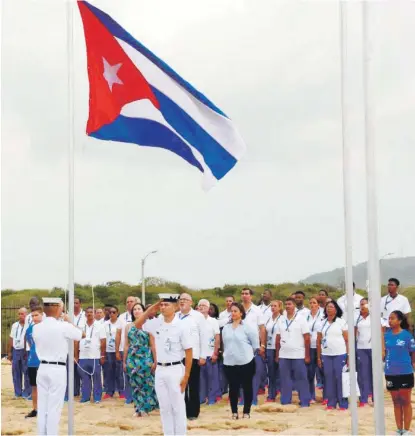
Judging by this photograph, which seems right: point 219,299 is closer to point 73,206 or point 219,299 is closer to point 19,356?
point 19,356

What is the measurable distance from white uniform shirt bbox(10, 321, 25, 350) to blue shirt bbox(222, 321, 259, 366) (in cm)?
458

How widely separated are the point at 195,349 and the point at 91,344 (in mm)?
3186

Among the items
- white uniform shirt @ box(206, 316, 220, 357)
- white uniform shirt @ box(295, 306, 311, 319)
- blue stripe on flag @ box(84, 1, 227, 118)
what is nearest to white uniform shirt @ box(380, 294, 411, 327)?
white uniform shirt @ box(295, 306, 311, 319)

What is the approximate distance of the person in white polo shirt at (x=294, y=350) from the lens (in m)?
12.4

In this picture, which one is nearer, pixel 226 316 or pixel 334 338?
pixel 334 338

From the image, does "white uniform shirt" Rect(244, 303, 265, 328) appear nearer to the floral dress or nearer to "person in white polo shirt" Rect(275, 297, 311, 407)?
"person in white polo shirt" Rect(275, 297, 311, 407)

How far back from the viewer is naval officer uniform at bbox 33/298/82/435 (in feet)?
29.0

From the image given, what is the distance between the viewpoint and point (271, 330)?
12938mm

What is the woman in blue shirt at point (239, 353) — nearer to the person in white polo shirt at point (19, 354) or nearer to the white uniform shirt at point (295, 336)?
the white uniform shirt at point (295, 336)

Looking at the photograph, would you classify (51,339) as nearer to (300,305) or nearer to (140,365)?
(140,365)

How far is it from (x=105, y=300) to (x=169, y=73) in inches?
1452

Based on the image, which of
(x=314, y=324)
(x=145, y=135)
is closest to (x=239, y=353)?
(x=314, y=324)

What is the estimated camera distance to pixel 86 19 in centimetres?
910

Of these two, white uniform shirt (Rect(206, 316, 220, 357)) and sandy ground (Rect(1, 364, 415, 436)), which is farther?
white uniform shirt (Rect(206, 316, 220, 357))
